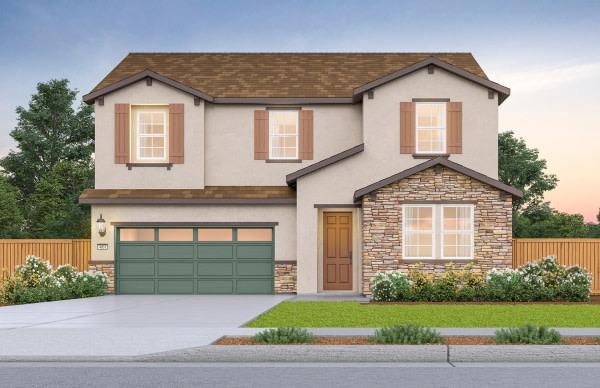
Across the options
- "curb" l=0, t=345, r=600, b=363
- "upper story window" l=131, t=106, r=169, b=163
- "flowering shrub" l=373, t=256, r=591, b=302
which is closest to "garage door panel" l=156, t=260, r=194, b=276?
"upper story window" l=131, t=106, r=169, b=163

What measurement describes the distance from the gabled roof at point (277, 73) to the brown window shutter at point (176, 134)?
816 mm

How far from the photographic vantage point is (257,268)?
27.7 meters

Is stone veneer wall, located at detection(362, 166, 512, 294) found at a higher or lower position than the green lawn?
higher

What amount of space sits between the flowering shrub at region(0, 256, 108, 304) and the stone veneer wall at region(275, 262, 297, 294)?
5.84 metres

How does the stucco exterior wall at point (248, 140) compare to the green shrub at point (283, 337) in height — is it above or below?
above

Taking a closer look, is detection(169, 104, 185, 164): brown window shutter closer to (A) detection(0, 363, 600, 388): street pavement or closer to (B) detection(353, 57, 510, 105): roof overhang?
(B) detection(353, 57, 510, 105): roof overhang

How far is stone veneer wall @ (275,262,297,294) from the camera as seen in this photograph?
27.5 m

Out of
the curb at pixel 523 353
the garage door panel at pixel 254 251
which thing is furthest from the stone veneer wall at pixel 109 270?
the curb at pixel 523 353

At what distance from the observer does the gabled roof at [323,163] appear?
2648cm

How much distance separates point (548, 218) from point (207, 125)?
1998 cm

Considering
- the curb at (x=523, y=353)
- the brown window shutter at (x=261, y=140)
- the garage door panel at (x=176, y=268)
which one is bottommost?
the curb at (x=523, y=353)

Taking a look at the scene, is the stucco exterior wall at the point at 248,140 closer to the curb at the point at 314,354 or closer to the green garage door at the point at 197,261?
the green garage door at the point at 197,261

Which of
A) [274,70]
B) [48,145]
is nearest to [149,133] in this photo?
[274,70]

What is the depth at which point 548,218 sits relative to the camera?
1604 inches
